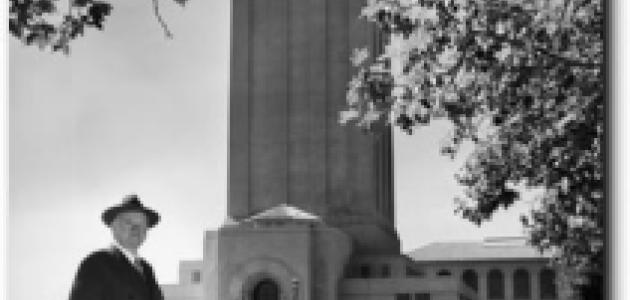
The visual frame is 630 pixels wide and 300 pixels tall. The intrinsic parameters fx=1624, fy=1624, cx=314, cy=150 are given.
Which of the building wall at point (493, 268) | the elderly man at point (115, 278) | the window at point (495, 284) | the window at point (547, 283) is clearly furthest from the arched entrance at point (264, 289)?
the elderly man at point (115, 278)

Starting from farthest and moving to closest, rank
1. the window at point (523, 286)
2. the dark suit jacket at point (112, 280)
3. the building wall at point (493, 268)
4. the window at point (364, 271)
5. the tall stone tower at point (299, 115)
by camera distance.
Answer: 1. the window at point (364, 271)
2. the window at point (523, 286)
3. the building wall at point (493, 268)
4. the tall stone tower at point (299, 115)
5. the dark suit jacket at point (112, 280)

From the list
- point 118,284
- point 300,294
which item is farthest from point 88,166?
point 300,294

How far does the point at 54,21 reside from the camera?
16484mm

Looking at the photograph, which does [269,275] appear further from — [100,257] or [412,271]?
[100,257]

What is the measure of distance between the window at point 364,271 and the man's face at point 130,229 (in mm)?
29140

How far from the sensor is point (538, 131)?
16.7 metres

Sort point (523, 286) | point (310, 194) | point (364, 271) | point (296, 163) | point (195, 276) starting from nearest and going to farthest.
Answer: point (195, 276), point (523, 286), point (310, 194), point (296, 163), point (364, 271)

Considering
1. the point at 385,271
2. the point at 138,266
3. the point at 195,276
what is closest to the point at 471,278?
the point at 385,271

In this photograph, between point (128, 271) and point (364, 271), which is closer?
point (128, 271)

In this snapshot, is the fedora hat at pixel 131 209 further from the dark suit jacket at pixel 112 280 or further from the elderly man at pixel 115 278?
the dark suit jacket at pixel 112 280

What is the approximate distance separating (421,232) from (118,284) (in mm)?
4848

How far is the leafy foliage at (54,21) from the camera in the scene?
16250mm

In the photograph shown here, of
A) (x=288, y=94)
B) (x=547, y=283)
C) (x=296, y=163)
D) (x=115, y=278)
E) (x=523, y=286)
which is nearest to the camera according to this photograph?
(x=115, y=278)

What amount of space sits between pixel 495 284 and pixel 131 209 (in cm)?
3581
